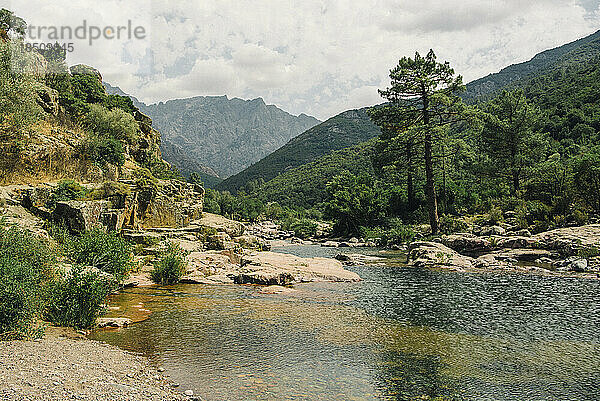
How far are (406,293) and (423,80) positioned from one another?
22060 mm

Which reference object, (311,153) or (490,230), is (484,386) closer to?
(490,230)

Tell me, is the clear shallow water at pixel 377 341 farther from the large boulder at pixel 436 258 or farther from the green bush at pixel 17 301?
the large boulder at pixel 436 258

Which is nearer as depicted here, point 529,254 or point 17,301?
point 17,301

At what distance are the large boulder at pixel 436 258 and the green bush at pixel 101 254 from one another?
17451 mm

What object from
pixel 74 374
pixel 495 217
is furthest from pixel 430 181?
pixel 74 374

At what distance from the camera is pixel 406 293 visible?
1764 centimetres

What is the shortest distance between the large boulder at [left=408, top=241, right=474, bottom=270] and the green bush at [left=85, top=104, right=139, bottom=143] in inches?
1247

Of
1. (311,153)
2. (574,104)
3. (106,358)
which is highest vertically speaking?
(311,153)

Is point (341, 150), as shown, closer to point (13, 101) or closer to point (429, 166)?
point (429, 166)

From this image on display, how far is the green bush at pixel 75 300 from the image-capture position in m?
11.2

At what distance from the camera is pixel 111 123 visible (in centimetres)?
4238

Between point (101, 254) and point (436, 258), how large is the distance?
1922 cm

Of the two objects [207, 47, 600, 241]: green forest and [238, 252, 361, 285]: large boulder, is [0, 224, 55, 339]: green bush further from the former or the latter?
[207, 47, 600, 241]: green forest

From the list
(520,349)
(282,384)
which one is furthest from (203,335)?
(520,349)
